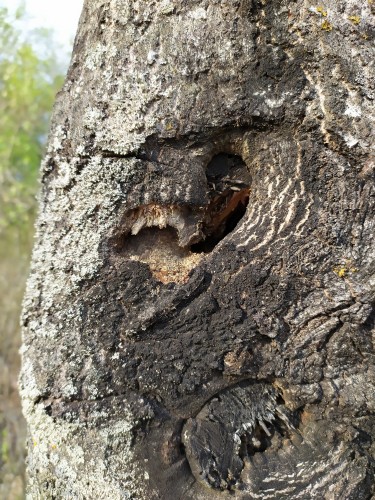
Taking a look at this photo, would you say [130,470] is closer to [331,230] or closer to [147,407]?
[147,407]

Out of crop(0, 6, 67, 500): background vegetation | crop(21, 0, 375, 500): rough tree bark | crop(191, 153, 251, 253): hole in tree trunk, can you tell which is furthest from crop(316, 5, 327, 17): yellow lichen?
crop(0, 6, 67, 500): background vegetation

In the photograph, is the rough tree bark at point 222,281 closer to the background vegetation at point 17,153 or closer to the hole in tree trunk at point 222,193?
the hole in tree trunk at point 222,193

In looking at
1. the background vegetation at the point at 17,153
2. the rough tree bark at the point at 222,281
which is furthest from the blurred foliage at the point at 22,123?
the rough tree bark at the point at 222,281

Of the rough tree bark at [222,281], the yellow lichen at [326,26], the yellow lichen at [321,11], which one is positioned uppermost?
the yellow lichen at [321,11]

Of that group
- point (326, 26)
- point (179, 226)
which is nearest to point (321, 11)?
point (326, 26)

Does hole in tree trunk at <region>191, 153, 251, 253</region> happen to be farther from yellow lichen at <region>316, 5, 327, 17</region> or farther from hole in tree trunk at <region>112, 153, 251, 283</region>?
yellow lichen at <region>316, 5, 327, 17</region>

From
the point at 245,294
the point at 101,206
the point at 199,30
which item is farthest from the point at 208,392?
the point at 199,30
